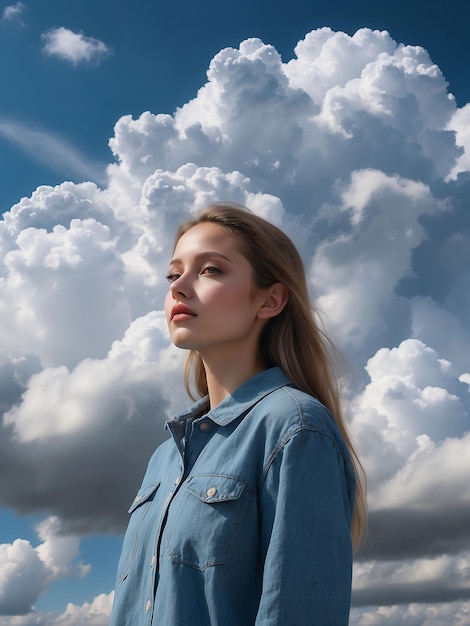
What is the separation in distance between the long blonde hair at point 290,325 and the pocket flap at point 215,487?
86cm

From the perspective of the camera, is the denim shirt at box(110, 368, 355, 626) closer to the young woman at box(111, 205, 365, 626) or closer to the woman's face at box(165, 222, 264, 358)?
the young woman at box(111, 205, 365, 626)

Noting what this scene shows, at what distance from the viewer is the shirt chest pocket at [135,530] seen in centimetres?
414

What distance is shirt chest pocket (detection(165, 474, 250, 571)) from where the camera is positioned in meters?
3.35

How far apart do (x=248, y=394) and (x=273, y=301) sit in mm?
700

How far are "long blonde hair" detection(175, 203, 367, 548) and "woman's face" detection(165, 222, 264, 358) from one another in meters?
0.10

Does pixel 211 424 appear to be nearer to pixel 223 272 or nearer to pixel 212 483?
pixel 212 483

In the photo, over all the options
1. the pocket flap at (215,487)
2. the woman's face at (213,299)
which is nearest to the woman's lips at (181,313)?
the woman's face at (213,299)

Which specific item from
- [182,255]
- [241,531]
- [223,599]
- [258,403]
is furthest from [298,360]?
[223,599]

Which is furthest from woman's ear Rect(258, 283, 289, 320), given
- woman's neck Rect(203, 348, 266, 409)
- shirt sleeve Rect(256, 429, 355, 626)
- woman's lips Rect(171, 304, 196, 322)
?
shirt sleeve Rect(256, 429, 355, 626)

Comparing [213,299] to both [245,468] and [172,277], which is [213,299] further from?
[245,468]

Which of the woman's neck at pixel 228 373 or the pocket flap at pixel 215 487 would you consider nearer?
the pocket flap at pixel 215 487

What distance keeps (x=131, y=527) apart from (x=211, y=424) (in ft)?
3.16

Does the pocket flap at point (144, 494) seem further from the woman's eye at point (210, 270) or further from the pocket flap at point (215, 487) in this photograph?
the woman's eye at point (210, 270)

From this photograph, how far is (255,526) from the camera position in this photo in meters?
3.40
